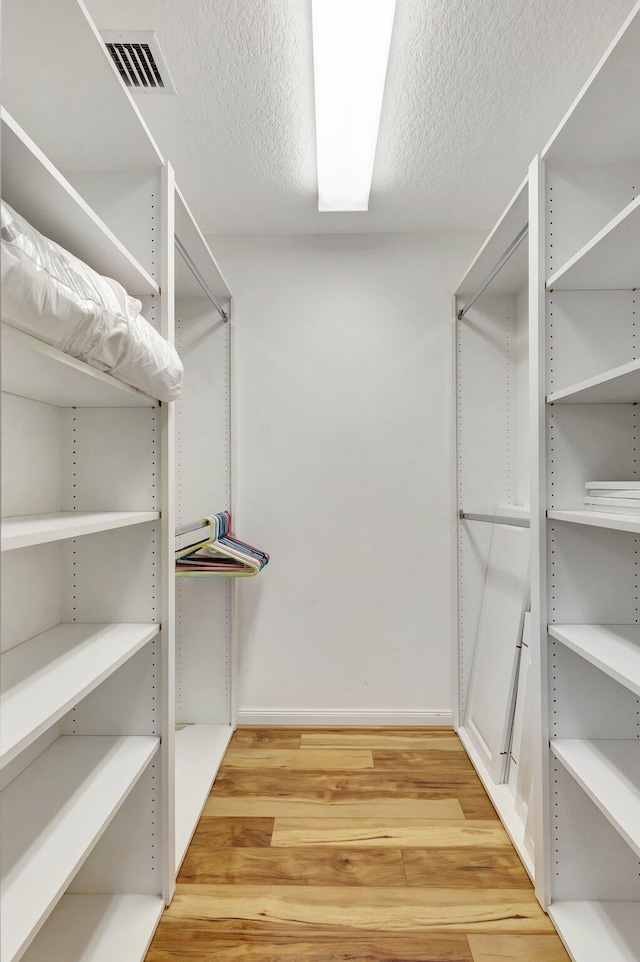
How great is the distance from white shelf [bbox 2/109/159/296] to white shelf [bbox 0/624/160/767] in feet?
2.94

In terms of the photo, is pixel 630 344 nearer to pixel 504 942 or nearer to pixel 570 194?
pixel 570 194

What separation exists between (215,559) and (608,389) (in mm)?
1492

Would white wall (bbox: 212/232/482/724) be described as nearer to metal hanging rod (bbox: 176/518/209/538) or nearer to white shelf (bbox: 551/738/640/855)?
metal hanging rod (bbox: 176/518/209/538)

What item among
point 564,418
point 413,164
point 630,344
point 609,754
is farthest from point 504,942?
point 413,164

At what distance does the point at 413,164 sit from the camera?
6.54ft

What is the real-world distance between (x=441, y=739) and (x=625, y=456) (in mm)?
1553

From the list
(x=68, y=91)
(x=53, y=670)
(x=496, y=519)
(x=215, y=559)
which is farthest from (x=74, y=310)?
(x=496, y=519)

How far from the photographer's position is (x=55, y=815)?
1124 mm

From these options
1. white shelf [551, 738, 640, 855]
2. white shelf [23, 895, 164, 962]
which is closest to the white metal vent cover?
white shelf [551, 738, 640, 855]

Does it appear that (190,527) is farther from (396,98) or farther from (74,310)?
(396,98)

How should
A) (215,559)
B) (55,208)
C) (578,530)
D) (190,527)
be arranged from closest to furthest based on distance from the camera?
(55,208) < (578,530) < (190,527) < (215,559)

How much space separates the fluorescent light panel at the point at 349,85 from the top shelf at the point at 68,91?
0.52 metres

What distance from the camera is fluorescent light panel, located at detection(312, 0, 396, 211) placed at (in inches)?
51.4

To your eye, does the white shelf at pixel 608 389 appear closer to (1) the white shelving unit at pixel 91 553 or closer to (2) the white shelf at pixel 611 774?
(2) the white shelf at pixel 611 774
